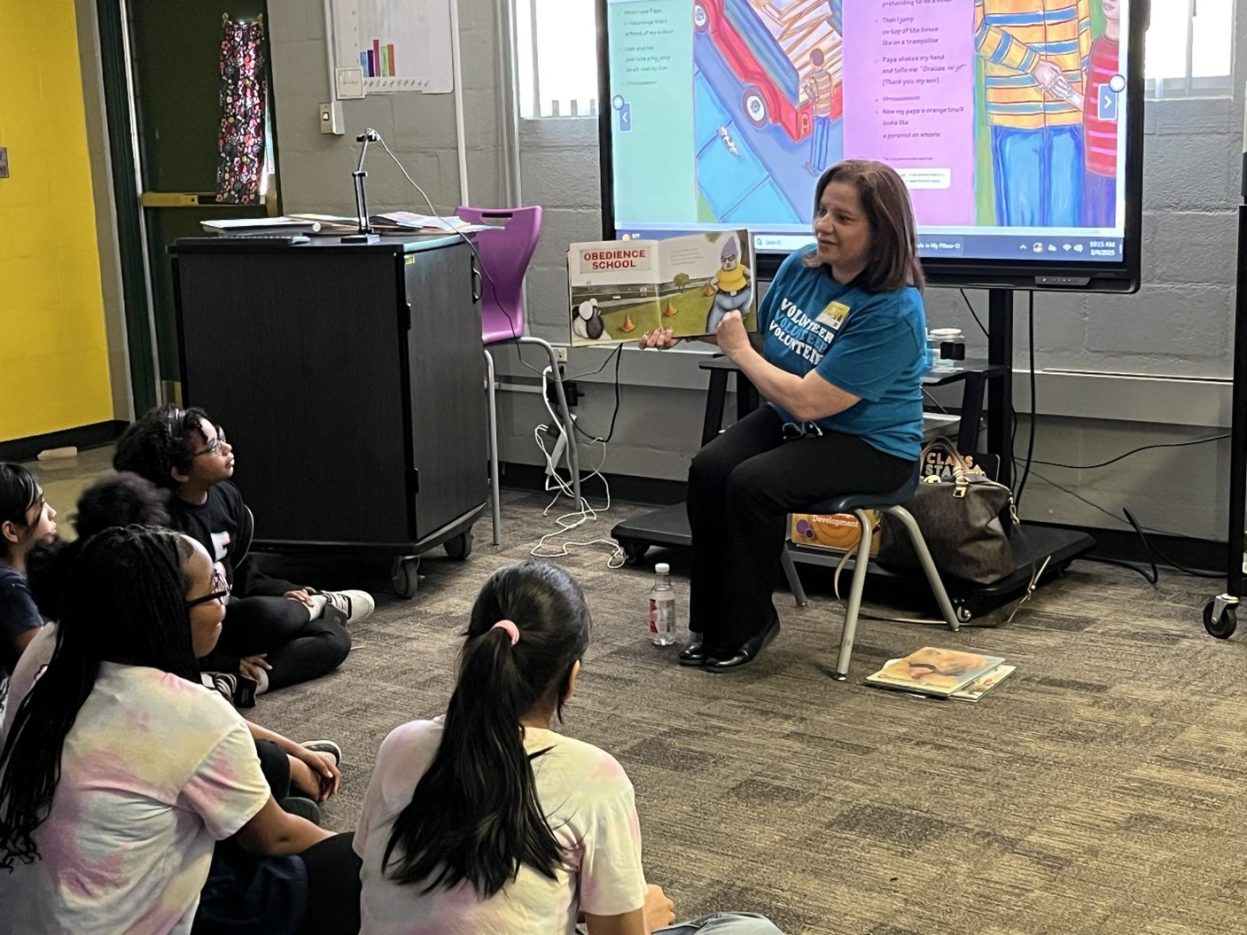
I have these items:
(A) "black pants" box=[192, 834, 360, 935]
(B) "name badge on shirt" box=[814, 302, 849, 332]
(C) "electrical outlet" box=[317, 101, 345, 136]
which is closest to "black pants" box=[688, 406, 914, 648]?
(B) "name badge on shirt" box=[814, 302, 849, 332]

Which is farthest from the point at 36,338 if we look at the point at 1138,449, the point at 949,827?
the point at 949,827

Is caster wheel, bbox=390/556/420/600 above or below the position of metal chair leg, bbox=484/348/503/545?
A: below

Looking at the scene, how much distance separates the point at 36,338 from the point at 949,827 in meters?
4.60

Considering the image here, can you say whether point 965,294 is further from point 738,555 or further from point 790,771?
point 790,771

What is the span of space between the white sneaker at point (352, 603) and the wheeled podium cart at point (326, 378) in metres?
0.19

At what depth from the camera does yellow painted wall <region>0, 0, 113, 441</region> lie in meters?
5.95

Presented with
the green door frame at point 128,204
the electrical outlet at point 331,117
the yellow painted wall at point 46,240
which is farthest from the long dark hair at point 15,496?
the green door frame at point 128,204

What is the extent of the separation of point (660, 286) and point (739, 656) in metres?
0.85

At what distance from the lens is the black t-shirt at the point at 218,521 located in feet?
10.8

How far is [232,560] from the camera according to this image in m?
3.42

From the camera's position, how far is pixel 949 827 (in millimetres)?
2617

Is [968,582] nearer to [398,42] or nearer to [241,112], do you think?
[398,42]

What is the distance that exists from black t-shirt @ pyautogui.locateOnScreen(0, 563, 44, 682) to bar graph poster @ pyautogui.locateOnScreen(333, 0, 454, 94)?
3.16m

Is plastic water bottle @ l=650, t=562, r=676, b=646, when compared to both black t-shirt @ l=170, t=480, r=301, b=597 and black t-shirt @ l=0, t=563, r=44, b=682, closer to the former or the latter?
→ black t-shirt @ l=170, t=480, r=301, b=597
